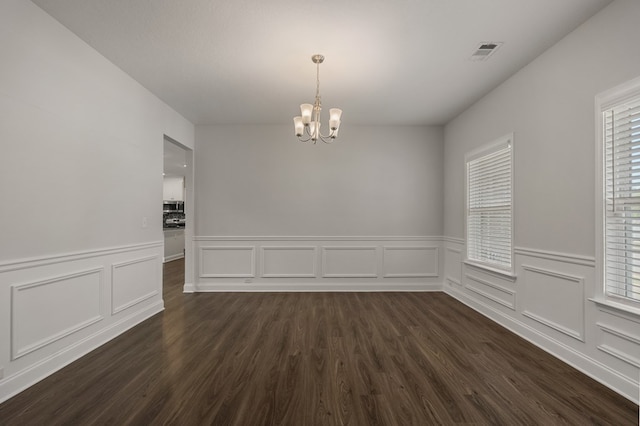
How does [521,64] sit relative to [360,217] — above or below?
above

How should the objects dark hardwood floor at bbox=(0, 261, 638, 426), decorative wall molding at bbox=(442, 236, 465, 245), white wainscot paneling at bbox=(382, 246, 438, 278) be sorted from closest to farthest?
dark hardwood floor at bbox=(0, 261, 638, 426) → decorative wall molding at bbox=(442, 236, 465, 245) → white wainscot paneling at bbox=(382, 246, 438, 278)

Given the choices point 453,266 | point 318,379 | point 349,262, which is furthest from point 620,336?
point 349,262

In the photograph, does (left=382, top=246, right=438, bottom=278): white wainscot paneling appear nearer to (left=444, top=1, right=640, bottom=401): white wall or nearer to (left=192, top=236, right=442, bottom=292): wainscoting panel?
(left=192, top=236, right=442, bottom=292): wainscoting panel

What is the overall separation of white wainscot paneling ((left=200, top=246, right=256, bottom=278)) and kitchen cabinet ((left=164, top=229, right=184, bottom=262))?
4335mm

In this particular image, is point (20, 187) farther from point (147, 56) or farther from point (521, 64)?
point (521, 64)

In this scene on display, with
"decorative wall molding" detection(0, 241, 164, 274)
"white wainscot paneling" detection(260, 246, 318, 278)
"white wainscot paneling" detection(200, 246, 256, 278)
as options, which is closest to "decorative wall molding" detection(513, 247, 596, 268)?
"white wainscot paneling" detection(260, 246, 318, 278)

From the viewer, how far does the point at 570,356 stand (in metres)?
2.63

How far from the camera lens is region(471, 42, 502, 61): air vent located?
2.83 metres

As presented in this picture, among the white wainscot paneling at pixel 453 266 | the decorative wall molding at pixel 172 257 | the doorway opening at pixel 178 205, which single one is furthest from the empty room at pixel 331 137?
the decorative wall molding at pixel 172 257

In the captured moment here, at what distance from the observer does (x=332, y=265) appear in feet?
17.5

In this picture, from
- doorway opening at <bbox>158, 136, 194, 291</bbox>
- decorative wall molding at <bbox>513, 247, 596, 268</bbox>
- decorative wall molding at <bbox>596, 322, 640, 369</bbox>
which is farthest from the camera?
doorway opening at <bbox>158, 136, 194, 291</bbox>

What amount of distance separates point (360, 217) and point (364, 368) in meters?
3.12

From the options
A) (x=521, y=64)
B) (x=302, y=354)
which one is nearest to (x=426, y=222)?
(x=521, y=64)

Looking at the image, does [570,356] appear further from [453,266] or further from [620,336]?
[453,266]
